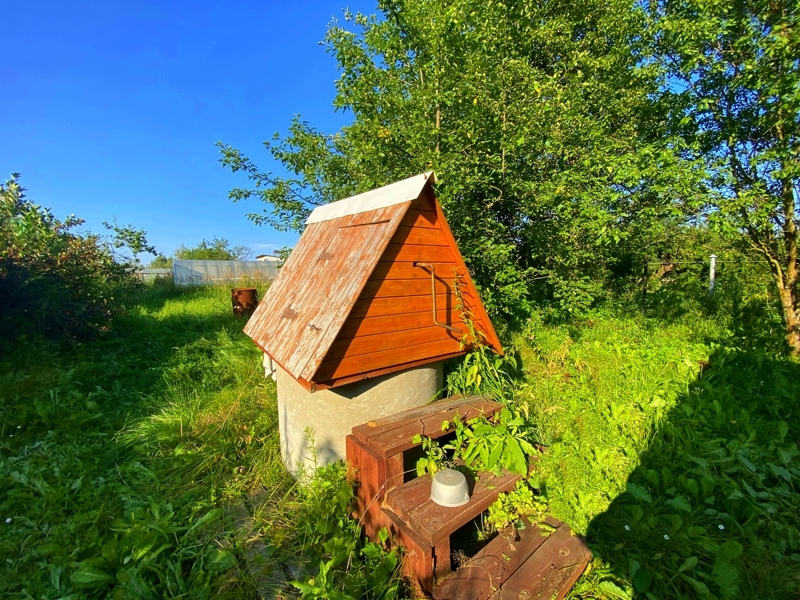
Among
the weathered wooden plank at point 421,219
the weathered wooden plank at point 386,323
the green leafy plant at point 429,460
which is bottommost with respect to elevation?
the green leafy plant at point 429,460

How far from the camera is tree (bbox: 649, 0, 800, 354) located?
2986mm

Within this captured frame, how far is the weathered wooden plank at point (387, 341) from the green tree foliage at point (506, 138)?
1670 millimetres

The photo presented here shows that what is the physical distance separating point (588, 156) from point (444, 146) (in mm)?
1817

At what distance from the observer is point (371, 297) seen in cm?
241

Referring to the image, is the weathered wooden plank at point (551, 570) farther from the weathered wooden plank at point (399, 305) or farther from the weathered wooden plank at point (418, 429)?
the weathered wooden plank at point (399, 305)

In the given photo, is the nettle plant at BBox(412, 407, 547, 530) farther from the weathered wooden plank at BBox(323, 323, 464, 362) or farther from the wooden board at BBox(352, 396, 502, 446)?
the weathered wooden plank at BBox(323, 323, 464, 362)

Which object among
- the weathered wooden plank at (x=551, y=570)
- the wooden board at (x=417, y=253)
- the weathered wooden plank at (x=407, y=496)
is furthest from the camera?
the wooden board at (x=417, y=253)

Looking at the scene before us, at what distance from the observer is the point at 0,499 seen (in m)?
2.82

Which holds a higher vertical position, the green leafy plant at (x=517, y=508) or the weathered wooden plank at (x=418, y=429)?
the weathered wooden plank at (x=418, y=429)

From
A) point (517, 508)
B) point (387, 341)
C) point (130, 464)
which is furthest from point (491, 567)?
point (130, 464)

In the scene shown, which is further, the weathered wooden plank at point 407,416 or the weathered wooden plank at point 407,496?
the weathered wooden plank at point 407,416

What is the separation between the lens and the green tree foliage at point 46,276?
552cm

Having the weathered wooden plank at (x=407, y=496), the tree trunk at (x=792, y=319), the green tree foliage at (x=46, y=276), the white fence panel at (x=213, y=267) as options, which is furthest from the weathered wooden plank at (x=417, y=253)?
the white fence panel at (x=213, y=267)

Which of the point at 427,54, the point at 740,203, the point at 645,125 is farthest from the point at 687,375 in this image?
the point at 427,54
